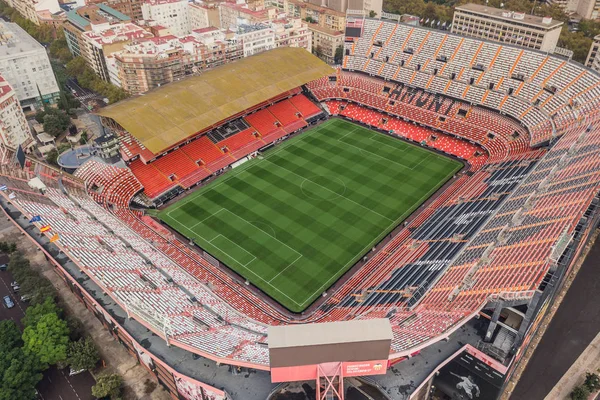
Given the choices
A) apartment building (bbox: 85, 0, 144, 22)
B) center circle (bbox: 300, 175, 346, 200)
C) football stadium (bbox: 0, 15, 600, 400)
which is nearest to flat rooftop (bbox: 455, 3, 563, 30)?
football stadium (bbox: 0, 15, 600, 400)

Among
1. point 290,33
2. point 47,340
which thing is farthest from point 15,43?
point 47,340

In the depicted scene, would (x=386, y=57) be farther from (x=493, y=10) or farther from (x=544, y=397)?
(x=544, y=397)

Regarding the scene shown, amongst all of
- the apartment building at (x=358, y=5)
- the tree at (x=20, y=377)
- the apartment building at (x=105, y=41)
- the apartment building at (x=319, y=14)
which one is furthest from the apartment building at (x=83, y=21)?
the tree at (x=20, y=377)

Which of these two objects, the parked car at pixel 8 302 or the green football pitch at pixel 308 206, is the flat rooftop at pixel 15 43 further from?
the parked car at pixel 8 302

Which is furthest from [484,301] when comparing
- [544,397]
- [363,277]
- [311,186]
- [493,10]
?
[493,10]

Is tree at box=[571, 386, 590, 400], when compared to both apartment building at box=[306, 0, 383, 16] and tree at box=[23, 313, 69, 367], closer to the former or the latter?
tree at box=[23, 313, 69, 367]
